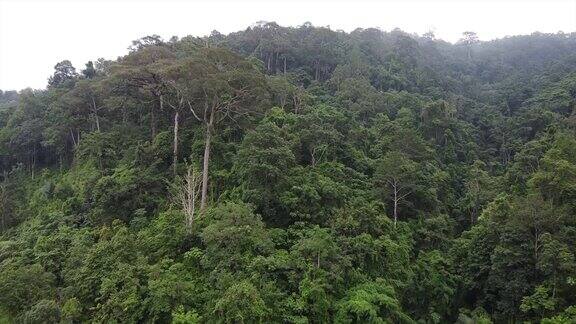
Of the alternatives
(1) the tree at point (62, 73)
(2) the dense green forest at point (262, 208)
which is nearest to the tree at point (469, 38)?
(2) the dense green forest at point (262, 208)

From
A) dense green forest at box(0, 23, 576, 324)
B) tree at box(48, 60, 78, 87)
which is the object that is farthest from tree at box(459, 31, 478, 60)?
tree at box(48, 60, 78, 87)

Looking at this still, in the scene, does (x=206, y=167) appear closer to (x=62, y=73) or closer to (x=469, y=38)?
(x=62, y=73)

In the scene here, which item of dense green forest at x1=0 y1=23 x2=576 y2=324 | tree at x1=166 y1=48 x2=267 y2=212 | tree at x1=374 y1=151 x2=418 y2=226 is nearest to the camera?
dense green forest at x1=0 y1=23 x2=576 y2=324

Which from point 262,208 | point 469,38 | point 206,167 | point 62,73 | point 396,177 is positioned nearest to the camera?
point 262,208

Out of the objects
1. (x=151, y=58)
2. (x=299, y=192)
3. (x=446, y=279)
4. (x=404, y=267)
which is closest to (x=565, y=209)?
(x=446, y=279)

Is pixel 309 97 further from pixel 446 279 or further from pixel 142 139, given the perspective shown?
pixel 446 279

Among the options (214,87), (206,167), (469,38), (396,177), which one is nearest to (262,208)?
(206,167)

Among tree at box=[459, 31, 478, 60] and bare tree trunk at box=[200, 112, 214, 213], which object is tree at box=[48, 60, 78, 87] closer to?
bare tree trunk at box=[200, 112, 214, 213]

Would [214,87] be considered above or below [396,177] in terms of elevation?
above
